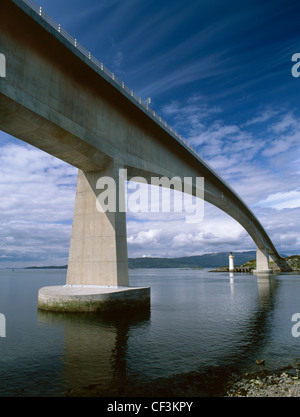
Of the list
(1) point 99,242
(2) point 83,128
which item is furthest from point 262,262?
(2) point 83,128

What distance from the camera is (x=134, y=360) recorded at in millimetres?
11141

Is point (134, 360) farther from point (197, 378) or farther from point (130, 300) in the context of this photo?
point (130, 300)

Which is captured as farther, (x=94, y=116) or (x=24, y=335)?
(x=94, y=116)

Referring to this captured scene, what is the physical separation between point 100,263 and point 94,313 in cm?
483

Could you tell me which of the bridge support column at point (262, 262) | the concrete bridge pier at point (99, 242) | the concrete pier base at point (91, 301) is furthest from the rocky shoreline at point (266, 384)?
the bridge support column at point (262, 262)

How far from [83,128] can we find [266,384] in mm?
17409

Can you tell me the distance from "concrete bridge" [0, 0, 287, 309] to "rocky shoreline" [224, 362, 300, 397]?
11426 mm

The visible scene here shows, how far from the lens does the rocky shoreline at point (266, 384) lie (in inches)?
319

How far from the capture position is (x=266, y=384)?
880 cm

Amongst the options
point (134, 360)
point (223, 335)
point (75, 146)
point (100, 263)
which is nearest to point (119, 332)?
point (134, 360)

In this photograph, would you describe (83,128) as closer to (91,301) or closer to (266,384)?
(91,301)

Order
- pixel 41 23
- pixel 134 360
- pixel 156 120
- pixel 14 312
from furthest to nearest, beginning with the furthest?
pixel 156 120 → pixel 14 312 → pixel 41 23 → pixel 134 360

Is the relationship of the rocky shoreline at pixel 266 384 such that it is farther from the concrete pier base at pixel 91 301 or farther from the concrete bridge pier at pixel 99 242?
the concrete bridge pier at pixel 99 242

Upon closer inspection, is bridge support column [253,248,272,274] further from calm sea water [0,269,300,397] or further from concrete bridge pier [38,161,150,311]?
concrete bridge pier [38,161,150,311]
